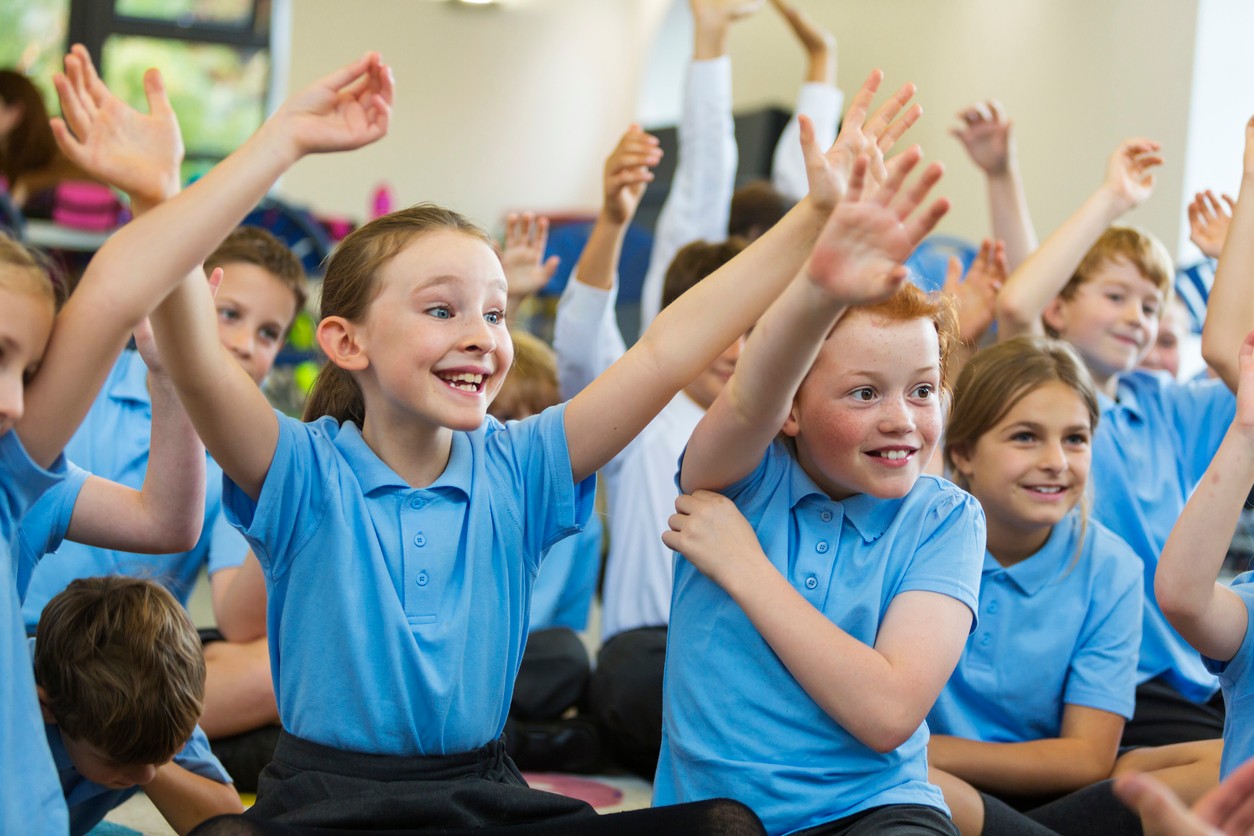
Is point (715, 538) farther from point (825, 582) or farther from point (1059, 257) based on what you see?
point (1059, 257)

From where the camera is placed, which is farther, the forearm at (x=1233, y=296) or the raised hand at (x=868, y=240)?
the forearm at (x=1233, y=296)

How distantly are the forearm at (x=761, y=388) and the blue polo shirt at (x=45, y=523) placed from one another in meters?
0.57

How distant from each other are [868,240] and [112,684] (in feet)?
2.69

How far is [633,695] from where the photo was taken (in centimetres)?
186

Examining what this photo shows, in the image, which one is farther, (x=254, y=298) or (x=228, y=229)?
(x=254, y=298)

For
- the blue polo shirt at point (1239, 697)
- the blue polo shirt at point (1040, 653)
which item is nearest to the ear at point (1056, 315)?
the blue polo shirt at point (1040, 653)

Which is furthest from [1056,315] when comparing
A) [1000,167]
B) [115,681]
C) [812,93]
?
[115,681]

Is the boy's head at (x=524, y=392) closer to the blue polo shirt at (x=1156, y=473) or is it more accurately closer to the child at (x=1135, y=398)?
the child at (x=1135, y=398)

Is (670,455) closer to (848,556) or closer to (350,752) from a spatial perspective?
(848,556)

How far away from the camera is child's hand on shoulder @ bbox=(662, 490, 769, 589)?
1159 mm

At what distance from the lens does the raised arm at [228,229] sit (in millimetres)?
984

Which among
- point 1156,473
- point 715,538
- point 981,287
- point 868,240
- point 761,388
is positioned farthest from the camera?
point 981,287

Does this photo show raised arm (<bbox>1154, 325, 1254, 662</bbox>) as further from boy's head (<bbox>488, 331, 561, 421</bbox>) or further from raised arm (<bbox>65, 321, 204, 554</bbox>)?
boy's head (<bbox>488, 331, 561, 421</bbox>)

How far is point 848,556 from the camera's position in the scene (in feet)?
3.94
